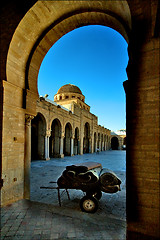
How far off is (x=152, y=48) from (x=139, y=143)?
73.2 inches

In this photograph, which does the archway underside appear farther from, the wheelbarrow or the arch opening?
the arch opening

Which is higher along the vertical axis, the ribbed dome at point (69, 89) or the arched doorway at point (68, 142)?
the ribbed dome at point (69, 89)

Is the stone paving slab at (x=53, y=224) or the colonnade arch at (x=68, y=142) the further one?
the colonnade arch at (x=68, y=142)

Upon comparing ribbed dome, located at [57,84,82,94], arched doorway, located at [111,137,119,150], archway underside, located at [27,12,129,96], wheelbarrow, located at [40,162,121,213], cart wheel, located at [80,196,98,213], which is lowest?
arched doorway, located at [111,137,119,150]

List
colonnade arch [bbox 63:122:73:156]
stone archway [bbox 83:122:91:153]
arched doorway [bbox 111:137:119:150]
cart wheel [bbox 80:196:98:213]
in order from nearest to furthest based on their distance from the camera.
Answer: cart wheel [bbox 80:196:98:213]
colonnade arch [bbox 63:122:73:156]
stone archway [bbox 83:122:91:153]
arched doorway [bbox 111:137:119:150]

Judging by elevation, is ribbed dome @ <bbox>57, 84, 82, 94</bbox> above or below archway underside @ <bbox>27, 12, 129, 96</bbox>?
above

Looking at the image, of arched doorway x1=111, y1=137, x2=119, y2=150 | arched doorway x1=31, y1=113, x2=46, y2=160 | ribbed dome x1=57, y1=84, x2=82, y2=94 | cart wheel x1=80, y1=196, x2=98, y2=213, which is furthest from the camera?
arched doorway x1=111, y1=137, x2=119, y2=150

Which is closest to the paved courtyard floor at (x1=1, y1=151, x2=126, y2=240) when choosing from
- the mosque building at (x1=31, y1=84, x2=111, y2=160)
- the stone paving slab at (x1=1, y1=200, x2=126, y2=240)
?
the stone paving slab at (x1=1, y1=200, x2=126, y2=240)

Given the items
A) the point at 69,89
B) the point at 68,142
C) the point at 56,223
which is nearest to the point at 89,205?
the point at 56,223

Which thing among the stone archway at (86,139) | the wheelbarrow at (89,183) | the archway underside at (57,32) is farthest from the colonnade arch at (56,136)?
the wheelbarrow at (89,183)

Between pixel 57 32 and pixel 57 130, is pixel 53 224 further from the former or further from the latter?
pixel 57 130

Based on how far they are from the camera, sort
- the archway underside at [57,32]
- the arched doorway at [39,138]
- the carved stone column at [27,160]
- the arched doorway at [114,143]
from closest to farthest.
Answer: the archway underside at [57,32]
the carved stone column at [27,160]
the arched doorway at [39,138]
the arched doorway at [114,143]

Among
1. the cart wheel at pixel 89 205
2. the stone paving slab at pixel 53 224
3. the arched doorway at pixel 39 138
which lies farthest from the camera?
the arched doorway at pixel 39 138

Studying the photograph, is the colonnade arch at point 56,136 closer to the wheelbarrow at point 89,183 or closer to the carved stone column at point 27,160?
the carved stone column at point 27,160
